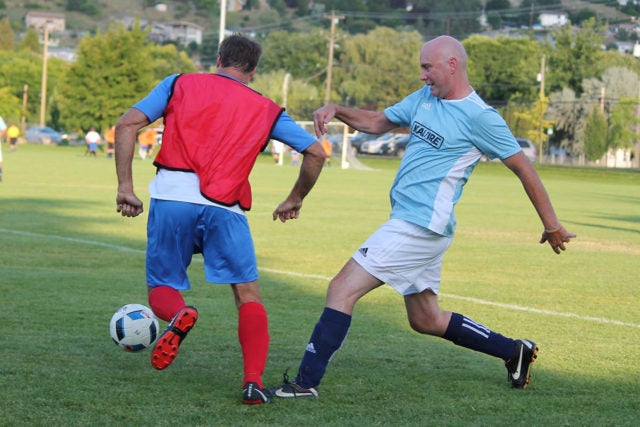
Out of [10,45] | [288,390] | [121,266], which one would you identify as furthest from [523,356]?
[10,45]

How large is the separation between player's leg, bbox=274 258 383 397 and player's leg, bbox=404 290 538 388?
519 millimetres

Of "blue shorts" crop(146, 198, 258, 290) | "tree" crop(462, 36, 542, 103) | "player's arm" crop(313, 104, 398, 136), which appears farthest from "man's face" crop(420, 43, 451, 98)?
"tree" crop(462, 36, 542, 103)

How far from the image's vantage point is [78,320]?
792 cm

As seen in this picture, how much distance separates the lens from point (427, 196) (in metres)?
5.84

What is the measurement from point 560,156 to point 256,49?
66.7 m

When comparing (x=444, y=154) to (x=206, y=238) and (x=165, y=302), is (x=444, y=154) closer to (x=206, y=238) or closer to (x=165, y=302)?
(x=206, y=238)

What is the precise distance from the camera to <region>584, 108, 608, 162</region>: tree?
213ft

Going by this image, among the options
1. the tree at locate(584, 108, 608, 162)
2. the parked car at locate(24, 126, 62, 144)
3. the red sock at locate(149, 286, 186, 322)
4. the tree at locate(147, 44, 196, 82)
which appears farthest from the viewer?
the tree at locate(147, 44, 196, 82)

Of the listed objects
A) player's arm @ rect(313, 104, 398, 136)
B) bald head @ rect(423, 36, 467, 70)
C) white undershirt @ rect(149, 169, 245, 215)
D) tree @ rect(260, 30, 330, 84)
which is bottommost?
tree @ rect(260, 30, 330, 84)

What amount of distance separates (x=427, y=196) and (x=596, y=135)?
61427 millimetres

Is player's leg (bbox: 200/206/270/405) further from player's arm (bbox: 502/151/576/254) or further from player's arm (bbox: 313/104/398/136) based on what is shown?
player's arm (bbox: 502/151/576/254)

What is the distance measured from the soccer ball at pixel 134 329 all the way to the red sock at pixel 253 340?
66 centimetres

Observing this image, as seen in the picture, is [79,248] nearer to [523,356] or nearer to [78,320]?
[78,320]

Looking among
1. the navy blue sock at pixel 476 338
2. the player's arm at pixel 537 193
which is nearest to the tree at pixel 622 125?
the navy blue sock at pixel 476 338
